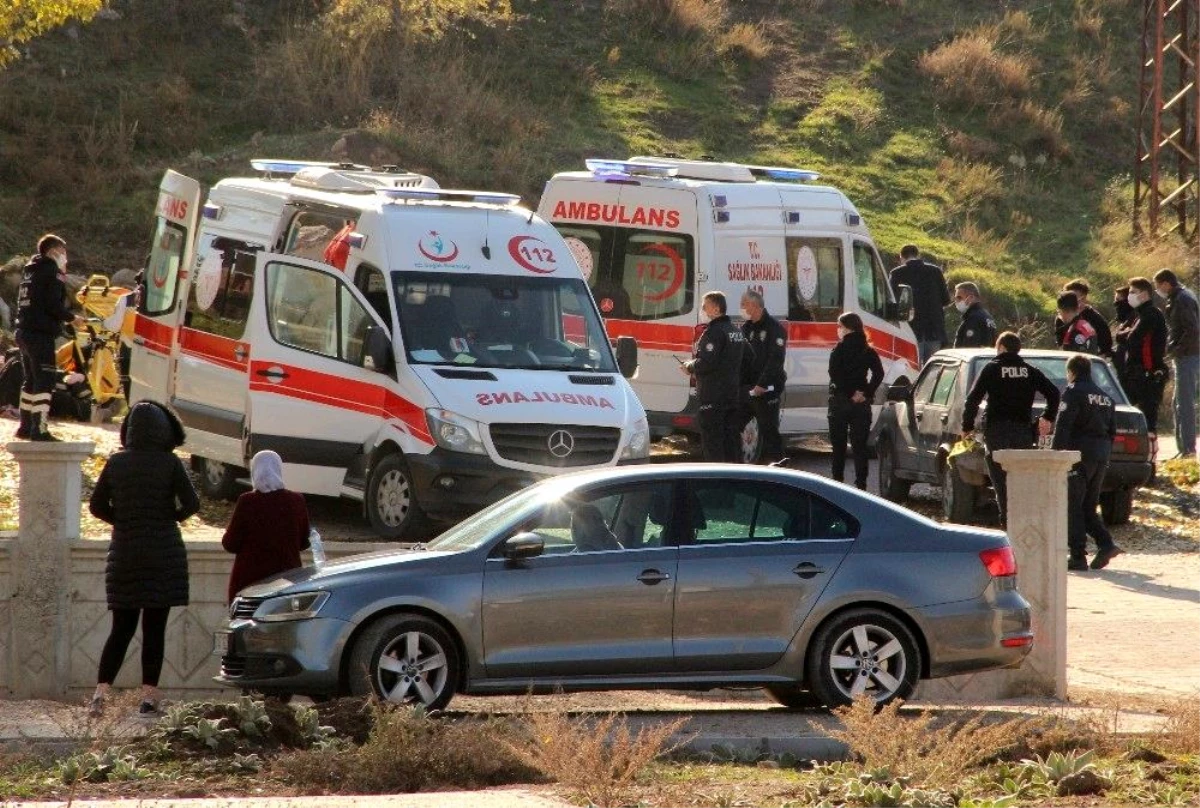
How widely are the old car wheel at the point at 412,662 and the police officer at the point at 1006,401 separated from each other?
6.89m

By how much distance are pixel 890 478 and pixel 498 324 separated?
16.0ft

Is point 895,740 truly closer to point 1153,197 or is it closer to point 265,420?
point 265,420

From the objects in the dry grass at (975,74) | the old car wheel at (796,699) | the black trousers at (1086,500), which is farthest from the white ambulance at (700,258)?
the dry grass at (975,74)

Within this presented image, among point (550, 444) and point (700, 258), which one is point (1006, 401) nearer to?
point (550, 444)

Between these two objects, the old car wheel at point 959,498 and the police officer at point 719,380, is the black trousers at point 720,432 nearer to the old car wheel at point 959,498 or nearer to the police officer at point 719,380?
the police officer at point 719,380

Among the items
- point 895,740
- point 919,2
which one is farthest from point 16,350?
point 919,2

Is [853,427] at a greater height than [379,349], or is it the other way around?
[379,349]

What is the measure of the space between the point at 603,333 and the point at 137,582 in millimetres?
6473

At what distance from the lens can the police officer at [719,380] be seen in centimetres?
1758

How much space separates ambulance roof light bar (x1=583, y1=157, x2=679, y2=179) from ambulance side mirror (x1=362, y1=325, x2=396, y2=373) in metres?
5.40

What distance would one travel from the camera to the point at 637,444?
15797 mm

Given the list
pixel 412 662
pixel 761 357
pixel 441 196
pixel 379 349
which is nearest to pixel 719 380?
pixel 761 357

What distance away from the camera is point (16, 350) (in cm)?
2253

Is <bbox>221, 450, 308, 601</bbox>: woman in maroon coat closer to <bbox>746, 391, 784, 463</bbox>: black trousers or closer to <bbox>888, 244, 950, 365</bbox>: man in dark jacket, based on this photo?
<bbox>746, 391, 784, 463</bbox>: black trousers
